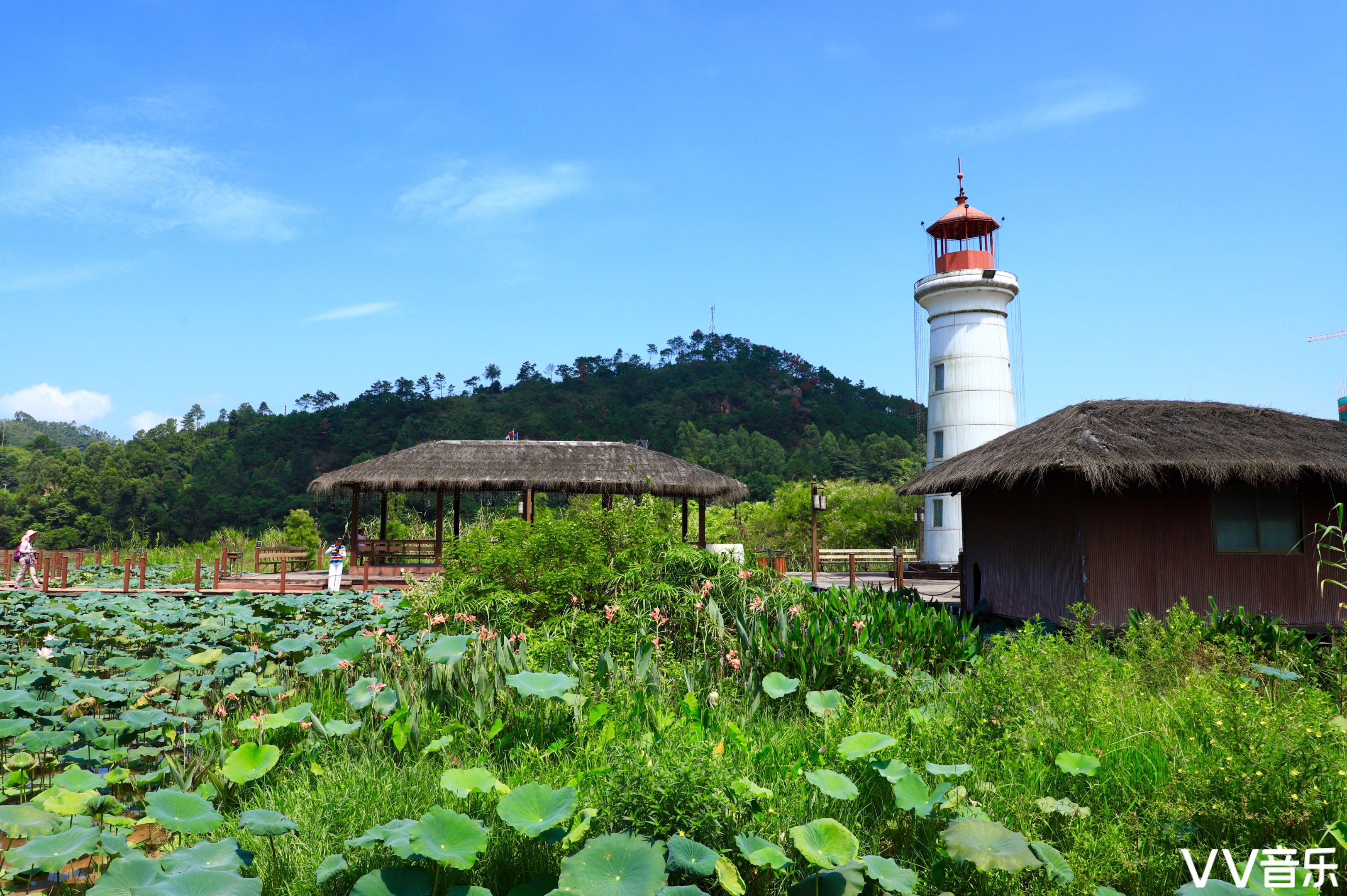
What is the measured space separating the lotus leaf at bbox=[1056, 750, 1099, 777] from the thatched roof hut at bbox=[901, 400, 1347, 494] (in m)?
5.64

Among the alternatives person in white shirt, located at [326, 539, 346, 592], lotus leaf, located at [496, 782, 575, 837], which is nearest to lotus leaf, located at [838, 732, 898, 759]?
lotus leaf, located at [496, 782, 575, 837]

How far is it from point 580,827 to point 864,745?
4.22 ft

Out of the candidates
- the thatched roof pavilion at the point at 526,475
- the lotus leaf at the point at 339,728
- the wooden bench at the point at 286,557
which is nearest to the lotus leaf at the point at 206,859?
the lotus leaf at the point at 339,728

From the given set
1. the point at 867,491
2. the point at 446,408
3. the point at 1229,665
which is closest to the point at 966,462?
the point at 1229,665

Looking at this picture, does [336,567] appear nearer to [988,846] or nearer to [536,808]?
[536,808]

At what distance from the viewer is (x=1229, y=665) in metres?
5.31

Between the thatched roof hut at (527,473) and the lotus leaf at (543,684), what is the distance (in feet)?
43.2

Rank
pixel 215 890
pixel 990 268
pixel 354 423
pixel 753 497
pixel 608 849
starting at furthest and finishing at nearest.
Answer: pixel 354 423
pixel 753 497
pixel 990 268
pixel 608 849
pixel 215 890

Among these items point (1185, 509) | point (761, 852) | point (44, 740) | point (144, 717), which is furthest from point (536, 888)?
point (1185, 509)

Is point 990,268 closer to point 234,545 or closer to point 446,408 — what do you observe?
point 234,545

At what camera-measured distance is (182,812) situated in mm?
3338

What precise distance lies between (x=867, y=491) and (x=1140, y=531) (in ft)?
62.3

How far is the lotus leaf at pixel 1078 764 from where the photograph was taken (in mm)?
3561

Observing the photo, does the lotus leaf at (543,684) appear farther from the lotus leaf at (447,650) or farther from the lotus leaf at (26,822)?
the lotus leaf at (26,822)
